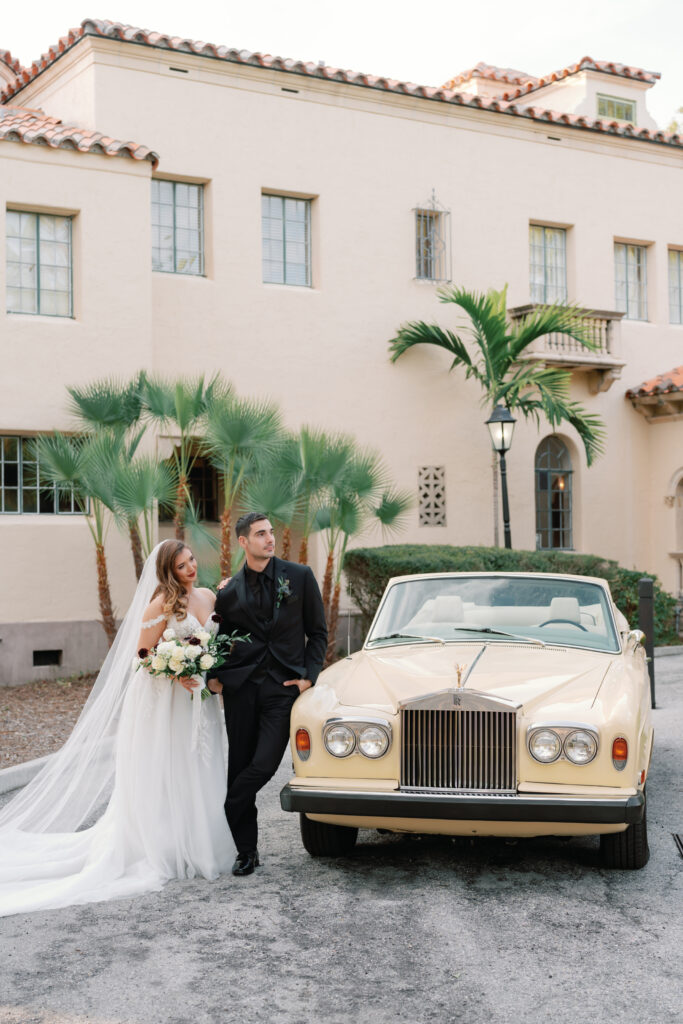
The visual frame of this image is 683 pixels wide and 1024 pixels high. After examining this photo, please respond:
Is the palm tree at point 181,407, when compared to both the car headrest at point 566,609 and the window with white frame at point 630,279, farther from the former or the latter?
the window with white frame at point 630,279

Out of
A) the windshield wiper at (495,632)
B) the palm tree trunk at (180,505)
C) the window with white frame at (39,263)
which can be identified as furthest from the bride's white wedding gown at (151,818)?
the window with white frame at (39,263)

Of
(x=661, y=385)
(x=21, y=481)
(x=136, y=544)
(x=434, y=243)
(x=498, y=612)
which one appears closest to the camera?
(x=498, y=612)

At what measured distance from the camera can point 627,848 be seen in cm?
592

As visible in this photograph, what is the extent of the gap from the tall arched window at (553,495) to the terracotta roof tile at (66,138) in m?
8.49

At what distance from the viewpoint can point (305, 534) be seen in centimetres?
1364

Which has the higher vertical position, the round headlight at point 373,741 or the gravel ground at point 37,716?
the round headlight at point 373,741

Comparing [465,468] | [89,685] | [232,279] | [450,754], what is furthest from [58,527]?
[450,754]

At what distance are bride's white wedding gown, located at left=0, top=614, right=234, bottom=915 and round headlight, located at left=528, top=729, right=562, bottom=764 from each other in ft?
5.89

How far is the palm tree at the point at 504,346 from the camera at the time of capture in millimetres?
17109

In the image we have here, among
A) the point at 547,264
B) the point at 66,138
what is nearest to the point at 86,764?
the point at 66,138

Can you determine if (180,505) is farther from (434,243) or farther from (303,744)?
(434,243)

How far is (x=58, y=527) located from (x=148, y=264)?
3.59 meters

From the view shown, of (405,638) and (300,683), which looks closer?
(300,683)

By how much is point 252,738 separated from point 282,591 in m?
0.81
